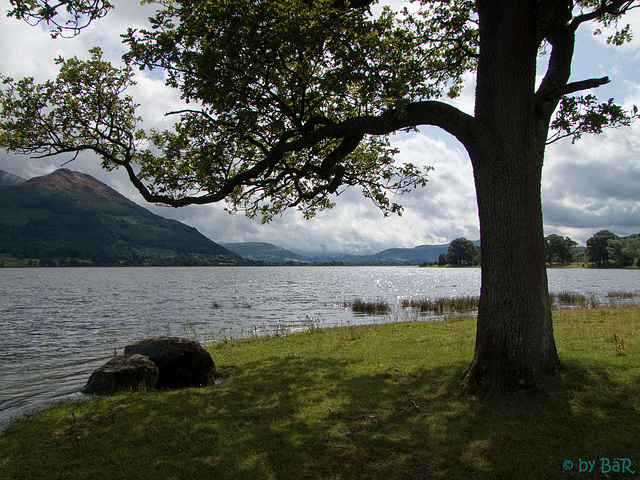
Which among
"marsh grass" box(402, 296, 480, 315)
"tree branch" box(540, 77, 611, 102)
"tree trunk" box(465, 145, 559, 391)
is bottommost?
"marsh grass" box(402, 296, 480, 315)

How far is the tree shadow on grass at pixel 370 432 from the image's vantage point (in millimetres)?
5473

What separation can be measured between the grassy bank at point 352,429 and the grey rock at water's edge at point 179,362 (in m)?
1.51

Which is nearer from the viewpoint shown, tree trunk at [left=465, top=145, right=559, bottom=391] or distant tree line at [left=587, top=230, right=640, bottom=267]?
tree trunk at [left=465, top=145, right=559, bottom=391]

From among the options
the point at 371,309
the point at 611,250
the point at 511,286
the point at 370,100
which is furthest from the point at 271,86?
the point at 611,250

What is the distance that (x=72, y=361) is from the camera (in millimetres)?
17984

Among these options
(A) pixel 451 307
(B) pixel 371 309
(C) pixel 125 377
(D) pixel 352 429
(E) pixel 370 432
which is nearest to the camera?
(E) pixel 370 432

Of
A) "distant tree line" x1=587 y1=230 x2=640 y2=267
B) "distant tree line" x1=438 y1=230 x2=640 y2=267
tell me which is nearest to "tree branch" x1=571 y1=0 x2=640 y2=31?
"distant tree line" x1=438 y1=230 x2=640 y2=267

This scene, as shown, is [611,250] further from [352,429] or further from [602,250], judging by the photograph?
[352,429]

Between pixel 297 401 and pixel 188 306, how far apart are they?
36.6m

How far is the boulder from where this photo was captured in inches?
419

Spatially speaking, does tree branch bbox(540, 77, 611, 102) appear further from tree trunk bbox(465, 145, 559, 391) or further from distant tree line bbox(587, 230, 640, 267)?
distant tree line bbox(587, 230, 640, 267)

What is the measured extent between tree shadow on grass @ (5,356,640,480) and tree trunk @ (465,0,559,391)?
62 cm

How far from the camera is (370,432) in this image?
6590mm

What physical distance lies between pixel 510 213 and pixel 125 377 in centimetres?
1088
